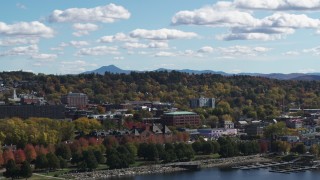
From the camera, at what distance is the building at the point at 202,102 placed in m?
76.7

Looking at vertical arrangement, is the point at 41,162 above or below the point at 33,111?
below

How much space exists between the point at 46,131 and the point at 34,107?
55.7 ft

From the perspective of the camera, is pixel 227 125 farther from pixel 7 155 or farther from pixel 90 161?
pixel 7 155

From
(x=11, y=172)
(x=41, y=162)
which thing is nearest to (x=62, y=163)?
(x=41, y=162)

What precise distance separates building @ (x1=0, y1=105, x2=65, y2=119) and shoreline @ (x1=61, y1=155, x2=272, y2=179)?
22067 mm

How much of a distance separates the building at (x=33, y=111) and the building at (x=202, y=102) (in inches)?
800

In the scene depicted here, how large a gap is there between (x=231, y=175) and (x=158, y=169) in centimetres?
374

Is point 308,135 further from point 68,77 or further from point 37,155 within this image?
point 68,77

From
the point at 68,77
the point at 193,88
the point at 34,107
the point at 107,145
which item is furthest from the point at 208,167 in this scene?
the point at 68,77

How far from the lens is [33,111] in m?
60.0

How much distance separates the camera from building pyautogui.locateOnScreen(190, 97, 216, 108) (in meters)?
76.7

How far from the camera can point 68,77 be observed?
93125 mm

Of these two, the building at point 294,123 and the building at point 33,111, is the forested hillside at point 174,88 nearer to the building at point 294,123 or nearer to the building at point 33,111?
the building at point 294,123

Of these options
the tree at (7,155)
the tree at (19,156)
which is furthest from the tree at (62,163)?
the tree at (7,155)
